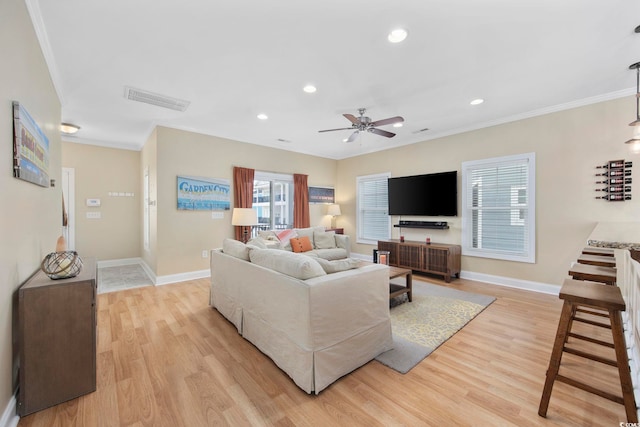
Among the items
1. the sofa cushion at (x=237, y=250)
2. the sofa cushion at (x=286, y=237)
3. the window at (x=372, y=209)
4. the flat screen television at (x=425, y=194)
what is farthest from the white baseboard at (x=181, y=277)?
the flat screen television at (x=425, y=194)

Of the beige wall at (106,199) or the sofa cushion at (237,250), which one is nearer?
the sofa cushion at (237,250)

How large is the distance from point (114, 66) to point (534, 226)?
5.89 meters

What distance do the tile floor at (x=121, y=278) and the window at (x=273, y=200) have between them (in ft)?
8.01

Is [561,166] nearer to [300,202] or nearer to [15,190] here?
[300,202]

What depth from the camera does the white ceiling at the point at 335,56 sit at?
6.58 ft

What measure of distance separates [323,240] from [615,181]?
4.39m

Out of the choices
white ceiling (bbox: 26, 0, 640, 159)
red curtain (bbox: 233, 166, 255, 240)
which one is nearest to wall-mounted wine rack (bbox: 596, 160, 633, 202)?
white ceiling (bbox: 26, 0, 640, 159)

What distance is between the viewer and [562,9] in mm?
1985

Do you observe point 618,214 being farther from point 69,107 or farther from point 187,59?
point 69,107

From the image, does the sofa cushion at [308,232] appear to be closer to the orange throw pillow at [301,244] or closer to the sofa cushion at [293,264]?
the orange throw pillow at [301,244]

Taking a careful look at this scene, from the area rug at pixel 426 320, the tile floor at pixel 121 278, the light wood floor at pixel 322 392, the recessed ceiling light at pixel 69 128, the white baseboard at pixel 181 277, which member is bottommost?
the light wood floor at pixel 322 392

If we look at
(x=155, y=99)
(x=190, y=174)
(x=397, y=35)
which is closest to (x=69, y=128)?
(x=190, y=174)

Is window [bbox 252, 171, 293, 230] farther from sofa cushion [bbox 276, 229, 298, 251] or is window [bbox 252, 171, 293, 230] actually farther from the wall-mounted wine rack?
the wall-mounted wine rack

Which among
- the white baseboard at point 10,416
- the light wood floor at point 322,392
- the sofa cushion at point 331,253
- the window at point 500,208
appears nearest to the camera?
the white baseboard at point 10,416
